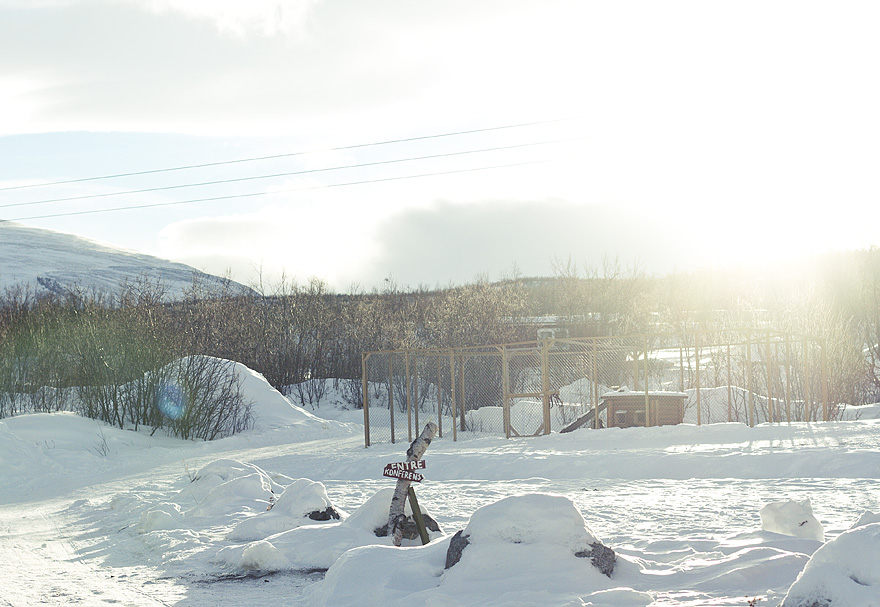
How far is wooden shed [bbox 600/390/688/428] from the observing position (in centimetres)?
1811

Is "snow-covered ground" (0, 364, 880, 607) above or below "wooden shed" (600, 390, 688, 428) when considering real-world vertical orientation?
below

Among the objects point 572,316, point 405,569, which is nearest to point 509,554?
point 405,569

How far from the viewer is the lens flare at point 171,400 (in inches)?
762

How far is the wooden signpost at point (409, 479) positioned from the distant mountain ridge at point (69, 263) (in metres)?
80.3

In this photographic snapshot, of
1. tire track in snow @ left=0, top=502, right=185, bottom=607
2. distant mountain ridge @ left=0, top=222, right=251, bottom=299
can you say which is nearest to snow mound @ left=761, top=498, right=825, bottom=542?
tire track in snow @ left=0, top=502, right=185, bottom=607

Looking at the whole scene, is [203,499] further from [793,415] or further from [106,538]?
[793,415]

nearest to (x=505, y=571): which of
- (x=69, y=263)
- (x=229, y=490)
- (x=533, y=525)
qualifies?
(x=533, y=525)

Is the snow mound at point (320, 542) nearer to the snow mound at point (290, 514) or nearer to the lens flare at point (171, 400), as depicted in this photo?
the snow mound at point (290, 514)

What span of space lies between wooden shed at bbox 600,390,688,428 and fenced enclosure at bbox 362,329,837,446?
0.31 meters

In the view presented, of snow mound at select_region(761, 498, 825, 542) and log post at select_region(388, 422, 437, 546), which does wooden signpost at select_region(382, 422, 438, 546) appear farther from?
snow mound at select_region(761, 498, 825, 542)

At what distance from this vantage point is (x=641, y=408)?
18312 mm

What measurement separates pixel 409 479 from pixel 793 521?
293 centimetres

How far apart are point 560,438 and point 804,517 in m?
10.3

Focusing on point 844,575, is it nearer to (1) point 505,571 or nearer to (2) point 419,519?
(1) point 505,571
